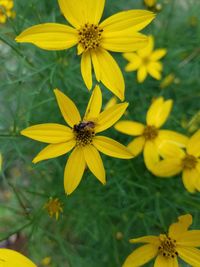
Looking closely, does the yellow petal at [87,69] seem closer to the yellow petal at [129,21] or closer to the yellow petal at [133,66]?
the yellow petal at [129,21]

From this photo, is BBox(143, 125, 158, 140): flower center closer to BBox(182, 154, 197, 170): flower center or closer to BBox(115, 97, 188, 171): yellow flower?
BBox(115, 97, 188, 171): yellow flower

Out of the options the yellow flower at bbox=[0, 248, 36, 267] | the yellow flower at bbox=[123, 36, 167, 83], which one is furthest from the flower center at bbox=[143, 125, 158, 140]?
the yellow flower at bbox=[0, 248, 36, 267]

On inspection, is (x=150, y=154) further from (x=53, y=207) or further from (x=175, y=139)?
(x=53, y=207)

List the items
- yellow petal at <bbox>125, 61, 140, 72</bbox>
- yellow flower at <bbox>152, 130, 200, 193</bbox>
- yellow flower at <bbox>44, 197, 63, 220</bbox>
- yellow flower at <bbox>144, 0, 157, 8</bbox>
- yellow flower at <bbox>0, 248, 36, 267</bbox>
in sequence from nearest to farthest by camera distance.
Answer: yellow flower at <bbox>0, 248, 36, 267</bbox>
yellow flower at <bbox>44, 197, 63, 220</bbox>
yellow flower at <bbox>152, 130, 200, 193</bbox>
yellow flower at <bbox>144, 0, 157, 8</bbox>
yellow petal at <bbox>125, 61, 140, 72</bbox>

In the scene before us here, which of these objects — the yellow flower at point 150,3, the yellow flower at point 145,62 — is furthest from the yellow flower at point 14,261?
the yellow flower at point 150,3

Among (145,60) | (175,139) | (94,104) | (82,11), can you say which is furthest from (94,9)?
(145,60)

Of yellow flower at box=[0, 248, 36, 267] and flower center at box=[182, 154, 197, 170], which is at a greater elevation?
flower center at box=[182, 154, 197, 170]

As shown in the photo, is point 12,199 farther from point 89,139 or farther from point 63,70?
point 89,139
